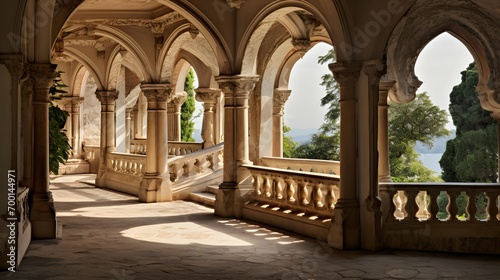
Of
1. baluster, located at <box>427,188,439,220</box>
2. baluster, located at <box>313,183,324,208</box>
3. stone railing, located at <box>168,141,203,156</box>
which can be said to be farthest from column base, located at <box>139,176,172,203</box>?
baluster, located at <box>427,188,439,220</box>

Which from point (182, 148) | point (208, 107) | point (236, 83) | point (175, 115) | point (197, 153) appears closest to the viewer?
point (236, 83)

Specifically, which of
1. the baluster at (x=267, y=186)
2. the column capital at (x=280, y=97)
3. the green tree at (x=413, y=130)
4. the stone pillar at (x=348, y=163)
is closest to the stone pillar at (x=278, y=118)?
the column capital at (x=280, y=97)

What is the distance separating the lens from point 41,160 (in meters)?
10.2

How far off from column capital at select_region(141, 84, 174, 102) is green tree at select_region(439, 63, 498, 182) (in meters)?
12.1

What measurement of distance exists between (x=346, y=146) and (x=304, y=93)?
87.4 ft

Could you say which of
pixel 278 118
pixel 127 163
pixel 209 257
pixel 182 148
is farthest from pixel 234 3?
pixel 182 148

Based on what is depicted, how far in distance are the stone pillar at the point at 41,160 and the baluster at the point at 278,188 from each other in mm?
3880

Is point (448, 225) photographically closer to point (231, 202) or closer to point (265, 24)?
point (231, 202)

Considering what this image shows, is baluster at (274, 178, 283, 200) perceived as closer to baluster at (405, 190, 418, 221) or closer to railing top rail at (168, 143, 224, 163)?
baluster at (405, 190, 418, 221)

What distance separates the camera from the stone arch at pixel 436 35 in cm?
1119

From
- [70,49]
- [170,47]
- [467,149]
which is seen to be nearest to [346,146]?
[170,47]

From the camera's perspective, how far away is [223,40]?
41.5ft

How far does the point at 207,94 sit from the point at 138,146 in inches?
210

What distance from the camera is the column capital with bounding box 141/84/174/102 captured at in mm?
15875
